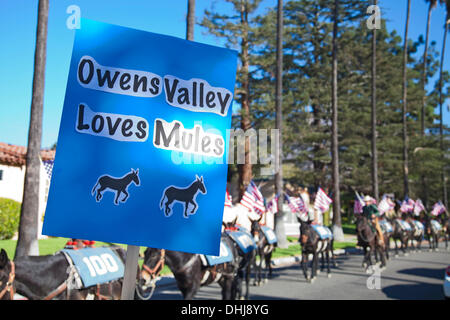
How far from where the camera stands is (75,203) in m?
2.76

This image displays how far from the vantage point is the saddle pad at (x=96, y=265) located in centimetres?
571

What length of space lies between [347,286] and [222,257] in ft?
21.6

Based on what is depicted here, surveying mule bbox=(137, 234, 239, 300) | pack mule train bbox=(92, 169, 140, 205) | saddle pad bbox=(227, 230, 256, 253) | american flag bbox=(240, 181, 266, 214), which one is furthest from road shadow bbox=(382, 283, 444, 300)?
pack mule train bbox=(92, 169, 140, 205)

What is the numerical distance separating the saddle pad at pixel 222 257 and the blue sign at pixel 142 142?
505 centimetres

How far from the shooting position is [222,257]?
830 cm

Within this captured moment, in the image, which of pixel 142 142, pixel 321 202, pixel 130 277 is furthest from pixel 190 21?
pixel 130 277

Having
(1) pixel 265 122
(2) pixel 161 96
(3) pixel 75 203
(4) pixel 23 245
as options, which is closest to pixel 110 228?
(3) pixel 75 203

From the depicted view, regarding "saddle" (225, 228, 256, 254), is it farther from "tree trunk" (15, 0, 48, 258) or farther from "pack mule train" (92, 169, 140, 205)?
"pack mule train" (92, 169, 140, 205)

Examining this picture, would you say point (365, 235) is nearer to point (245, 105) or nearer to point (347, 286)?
point (347, 286)

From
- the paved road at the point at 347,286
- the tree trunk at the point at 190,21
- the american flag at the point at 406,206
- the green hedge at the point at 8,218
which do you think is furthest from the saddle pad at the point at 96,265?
the american flag at the point at 406,206

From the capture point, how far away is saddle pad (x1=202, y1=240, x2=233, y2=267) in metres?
7.81

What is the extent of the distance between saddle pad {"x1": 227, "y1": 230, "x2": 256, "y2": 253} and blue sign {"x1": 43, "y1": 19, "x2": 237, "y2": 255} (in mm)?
7160
